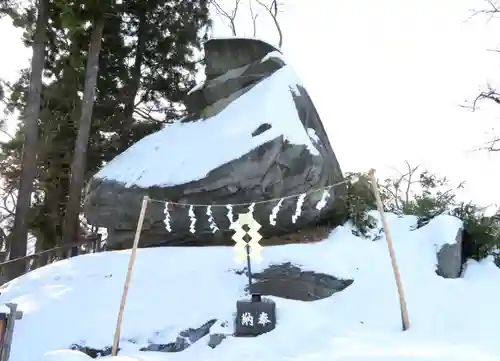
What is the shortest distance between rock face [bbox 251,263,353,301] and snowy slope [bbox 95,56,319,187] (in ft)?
7.54

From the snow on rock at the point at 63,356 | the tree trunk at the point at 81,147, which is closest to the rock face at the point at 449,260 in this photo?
the snow on rock at the point at 63,356

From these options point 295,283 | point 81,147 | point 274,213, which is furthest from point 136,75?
point 295,283

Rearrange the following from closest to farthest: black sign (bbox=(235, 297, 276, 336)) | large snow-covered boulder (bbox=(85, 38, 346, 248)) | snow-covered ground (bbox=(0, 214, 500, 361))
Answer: snow-covered ground (bbox=(0, 214, 500, 361)) → black sign (bbox=(235, 297, 276, 336)) → large snow-covered boulder (bbox=(85, 38, 346, 248))

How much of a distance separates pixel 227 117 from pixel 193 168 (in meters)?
1.59

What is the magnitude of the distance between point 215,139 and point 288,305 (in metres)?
3.92

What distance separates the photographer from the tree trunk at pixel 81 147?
37.1ft

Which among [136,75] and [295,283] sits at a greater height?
[136,75]

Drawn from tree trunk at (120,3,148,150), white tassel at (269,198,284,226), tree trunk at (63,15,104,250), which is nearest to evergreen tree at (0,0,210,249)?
tree trunk at (120,3,148,150)

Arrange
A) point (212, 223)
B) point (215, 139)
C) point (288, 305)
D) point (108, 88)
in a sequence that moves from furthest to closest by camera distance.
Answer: point (108, 88) < point (215, 139) < point (212, 223) < point (288, 305)

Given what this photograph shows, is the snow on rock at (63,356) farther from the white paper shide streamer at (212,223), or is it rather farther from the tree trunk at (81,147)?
the tree trunk at (81,147)

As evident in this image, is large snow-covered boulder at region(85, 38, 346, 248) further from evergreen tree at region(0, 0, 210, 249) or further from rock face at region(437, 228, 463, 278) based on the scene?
evergreen tree at region(0, 0, 210, 249)

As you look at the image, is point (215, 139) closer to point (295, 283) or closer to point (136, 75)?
point (295, 283)

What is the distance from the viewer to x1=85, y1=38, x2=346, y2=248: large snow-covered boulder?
27.7 feet

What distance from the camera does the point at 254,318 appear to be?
5.85 meters
